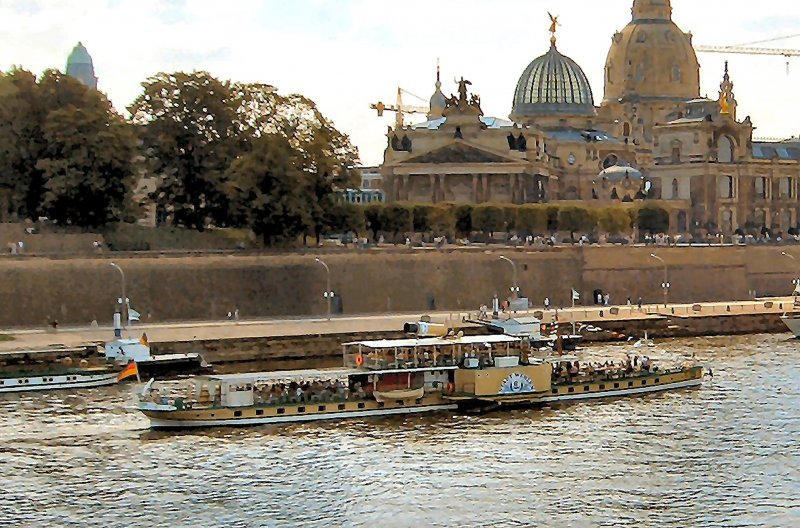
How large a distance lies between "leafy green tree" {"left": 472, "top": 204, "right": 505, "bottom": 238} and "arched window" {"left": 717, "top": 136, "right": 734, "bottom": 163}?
3480cm

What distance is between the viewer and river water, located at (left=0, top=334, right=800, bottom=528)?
31469 mm

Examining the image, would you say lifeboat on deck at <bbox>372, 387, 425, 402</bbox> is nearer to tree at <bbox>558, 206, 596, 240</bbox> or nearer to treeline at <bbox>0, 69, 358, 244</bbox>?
treeline at <bbox>0, 69, 358, 244</bbox>

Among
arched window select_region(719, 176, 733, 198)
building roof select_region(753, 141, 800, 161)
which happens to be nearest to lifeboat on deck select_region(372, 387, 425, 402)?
Answer: arched window select_region(719, 176, 733, 198)

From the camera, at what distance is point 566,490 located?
110 ft

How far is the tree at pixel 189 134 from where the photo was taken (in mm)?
65688

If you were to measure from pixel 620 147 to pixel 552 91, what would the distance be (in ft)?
25.4

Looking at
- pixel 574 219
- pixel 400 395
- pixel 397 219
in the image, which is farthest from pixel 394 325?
pixel 574 219

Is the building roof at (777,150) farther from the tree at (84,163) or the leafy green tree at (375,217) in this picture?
the tree at (84,163)

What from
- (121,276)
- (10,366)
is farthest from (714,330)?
(10,366)

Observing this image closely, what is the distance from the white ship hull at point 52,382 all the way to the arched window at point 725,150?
236ft

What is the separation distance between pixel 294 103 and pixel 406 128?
38.7 meters

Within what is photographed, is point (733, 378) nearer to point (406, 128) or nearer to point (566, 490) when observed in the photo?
point (566, 490)

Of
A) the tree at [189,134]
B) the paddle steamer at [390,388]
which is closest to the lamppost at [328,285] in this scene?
the tree at [189,134]

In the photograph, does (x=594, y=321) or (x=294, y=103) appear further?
(x=294, y=103)
